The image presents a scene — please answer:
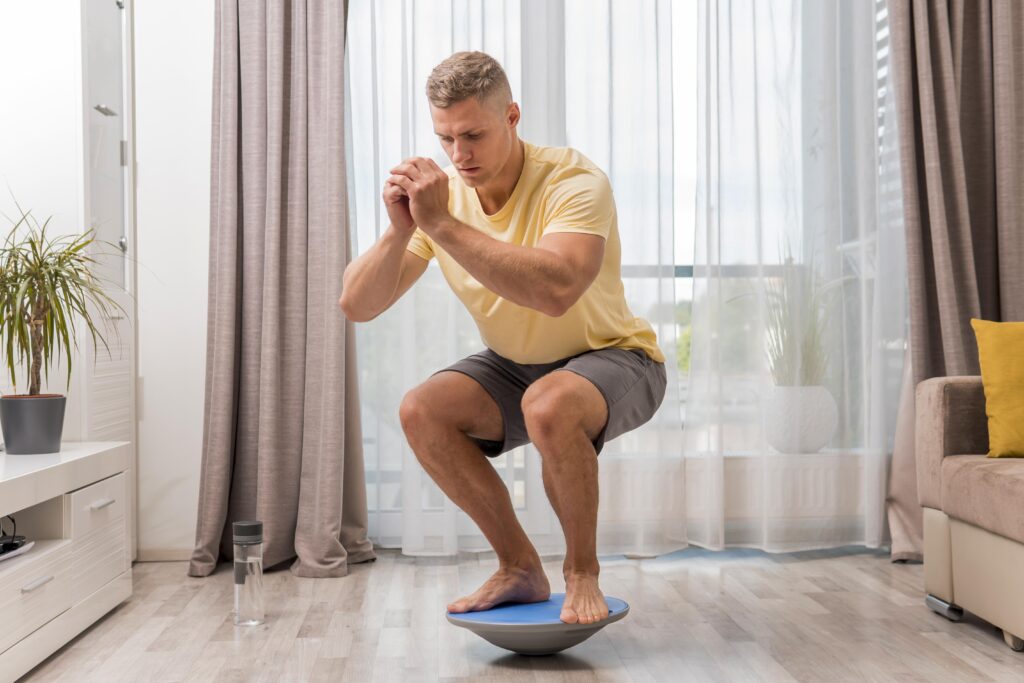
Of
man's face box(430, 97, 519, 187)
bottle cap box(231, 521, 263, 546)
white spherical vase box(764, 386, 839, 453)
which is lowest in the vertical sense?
bottle cap box(231, 521, 263, 546)

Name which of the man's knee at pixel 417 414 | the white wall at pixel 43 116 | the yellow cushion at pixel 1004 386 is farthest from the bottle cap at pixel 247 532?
the yellow cushion at pixel 1004 386

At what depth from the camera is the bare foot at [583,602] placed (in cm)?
200

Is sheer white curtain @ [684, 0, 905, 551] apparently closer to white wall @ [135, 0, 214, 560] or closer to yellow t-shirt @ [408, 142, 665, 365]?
yellow t-shirt @ [408, 142, 665, 365]

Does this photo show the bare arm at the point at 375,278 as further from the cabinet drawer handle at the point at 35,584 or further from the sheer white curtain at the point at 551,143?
the sheer white curtain at the point at 551,143

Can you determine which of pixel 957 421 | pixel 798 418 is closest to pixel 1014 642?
pixel 957 421

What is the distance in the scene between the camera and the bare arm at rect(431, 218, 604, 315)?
1856mm

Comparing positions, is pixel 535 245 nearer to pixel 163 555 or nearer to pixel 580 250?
pixel 580 250

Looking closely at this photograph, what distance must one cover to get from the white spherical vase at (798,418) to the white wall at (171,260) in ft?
6.24

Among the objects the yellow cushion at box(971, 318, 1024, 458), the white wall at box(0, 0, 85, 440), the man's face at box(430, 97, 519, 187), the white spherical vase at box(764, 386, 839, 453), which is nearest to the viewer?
the man's face at box(430, 97, 519, 187)

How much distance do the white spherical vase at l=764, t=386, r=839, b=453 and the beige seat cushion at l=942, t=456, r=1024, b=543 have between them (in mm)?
864

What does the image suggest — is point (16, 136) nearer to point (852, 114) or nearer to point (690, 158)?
point (690, 158)

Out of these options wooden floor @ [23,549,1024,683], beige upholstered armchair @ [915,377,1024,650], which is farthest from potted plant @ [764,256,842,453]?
beige upholstered armchair @ [915,377,1024,650]

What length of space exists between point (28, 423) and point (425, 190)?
1238 mm

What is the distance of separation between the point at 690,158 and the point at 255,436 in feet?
5.64
